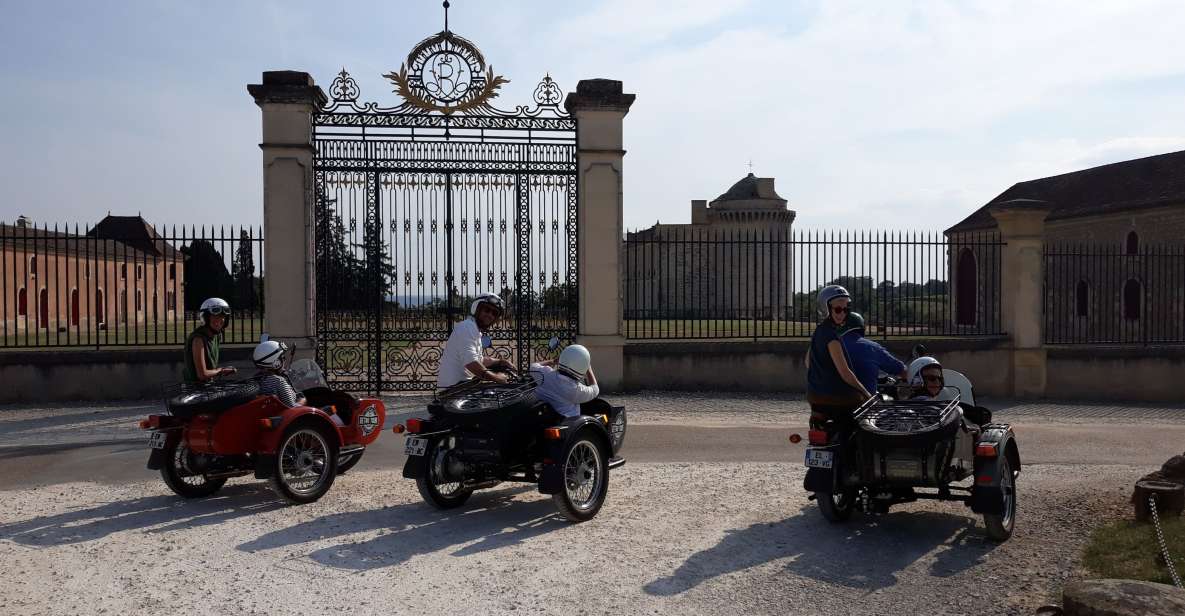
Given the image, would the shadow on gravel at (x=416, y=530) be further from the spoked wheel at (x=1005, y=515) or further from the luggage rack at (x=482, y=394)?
the spoked wheel at (x=1005, y=515)

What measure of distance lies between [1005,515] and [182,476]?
6.04m

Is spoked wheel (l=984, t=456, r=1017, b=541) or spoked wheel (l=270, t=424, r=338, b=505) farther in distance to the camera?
spoked wheel (l=270, t=424, r=338, b=505)

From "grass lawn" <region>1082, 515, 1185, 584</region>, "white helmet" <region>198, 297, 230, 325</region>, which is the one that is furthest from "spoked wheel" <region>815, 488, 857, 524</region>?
"white helmet" <region>198, 297, 230, 325</region>

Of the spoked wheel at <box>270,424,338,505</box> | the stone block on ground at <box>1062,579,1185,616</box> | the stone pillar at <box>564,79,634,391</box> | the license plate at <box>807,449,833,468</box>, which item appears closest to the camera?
the stone block on ground at <box>1062,579,1185,616</box>

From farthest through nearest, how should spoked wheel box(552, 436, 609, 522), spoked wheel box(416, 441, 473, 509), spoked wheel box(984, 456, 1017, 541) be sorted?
1. spoked wheel box(416, 441, 473, 509)
2. spoked wheel box(552, 436, 609, 522)
3. spoked wheel box(984, 456, 1017, 541)

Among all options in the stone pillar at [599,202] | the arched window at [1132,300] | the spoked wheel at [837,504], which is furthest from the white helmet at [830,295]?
the arched window at [1132,300]

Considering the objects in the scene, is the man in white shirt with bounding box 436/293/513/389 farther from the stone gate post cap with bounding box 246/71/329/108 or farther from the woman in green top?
the stone gate post cap with bounding box 246/71/329/108

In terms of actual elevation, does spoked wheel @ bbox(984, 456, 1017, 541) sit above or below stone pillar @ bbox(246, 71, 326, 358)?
below

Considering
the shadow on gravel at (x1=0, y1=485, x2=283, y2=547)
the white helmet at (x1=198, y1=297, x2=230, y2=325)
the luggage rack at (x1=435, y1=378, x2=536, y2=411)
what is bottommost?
the shadow on gravel at (x1=0, y1=485, x2=283, y2=547)

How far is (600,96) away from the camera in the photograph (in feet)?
47.4

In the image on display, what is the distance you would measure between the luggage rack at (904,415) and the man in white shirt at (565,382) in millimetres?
1922

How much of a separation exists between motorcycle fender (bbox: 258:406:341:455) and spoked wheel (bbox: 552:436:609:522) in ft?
6.45

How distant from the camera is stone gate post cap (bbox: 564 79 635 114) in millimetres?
14422

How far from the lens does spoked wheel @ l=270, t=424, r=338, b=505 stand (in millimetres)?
7625
